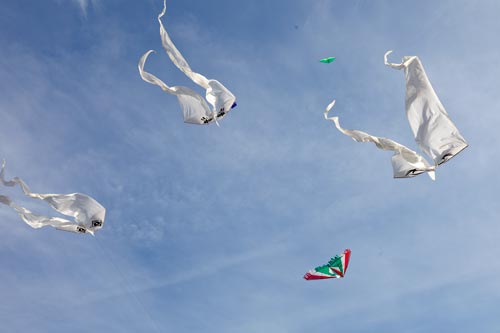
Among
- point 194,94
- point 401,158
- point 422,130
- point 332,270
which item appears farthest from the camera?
point 332,270

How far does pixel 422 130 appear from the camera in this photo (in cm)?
5191

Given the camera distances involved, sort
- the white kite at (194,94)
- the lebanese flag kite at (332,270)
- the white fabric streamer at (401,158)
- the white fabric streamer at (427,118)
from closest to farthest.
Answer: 1. the white fabric streamer at (427,118)
2. the white fabric streamer at (401,158)
3. the white kite at (194,94)
4. the lebanese flag kite at (332,270)

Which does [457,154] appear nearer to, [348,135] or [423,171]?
[423,171]

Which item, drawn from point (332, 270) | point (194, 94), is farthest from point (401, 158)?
point (332, 270)

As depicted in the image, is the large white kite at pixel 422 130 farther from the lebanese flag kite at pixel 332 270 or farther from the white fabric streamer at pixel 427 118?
the lebanese flag kite at pixel 332 270

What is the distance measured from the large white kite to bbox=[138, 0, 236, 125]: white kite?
1321 cm

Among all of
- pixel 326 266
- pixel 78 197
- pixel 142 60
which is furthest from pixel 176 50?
pixel 326 266

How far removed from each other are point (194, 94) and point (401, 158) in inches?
1011

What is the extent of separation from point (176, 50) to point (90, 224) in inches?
933

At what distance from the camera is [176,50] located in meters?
58.5

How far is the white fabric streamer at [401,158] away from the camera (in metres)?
53.0

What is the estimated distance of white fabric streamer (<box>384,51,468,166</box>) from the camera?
50031mm

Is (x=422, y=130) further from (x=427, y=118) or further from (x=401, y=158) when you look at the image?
(x=401, y=158)

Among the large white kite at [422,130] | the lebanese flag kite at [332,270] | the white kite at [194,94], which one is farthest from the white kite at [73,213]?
the lebanese flag kite at [332,270]
